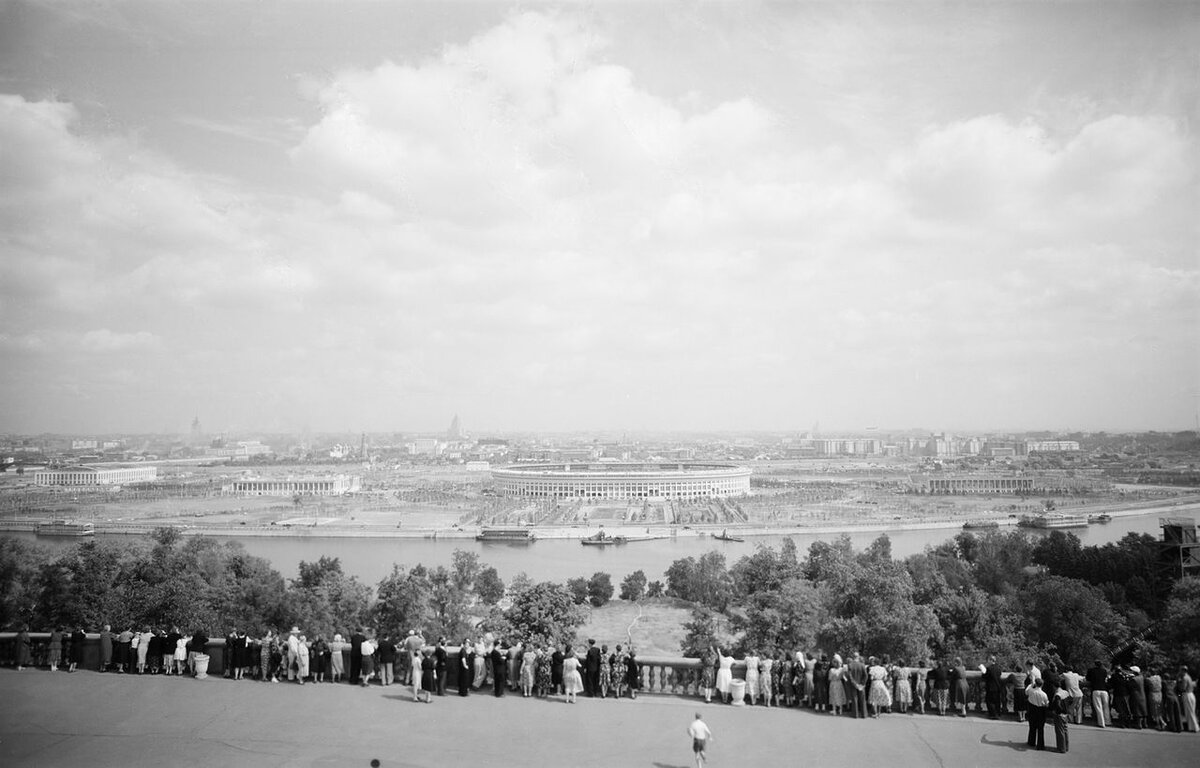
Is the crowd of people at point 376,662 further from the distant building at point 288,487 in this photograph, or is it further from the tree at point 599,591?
the distant building at point 288,487

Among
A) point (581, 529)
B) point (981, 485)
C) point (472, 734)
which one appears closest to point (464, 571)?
point (472, 734)

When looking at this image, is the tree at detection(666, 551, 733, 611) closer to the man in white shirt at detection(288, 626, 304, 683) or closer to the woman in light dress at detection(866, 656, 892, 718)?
the woman in light dress at detection(866, 656, 892, 718)

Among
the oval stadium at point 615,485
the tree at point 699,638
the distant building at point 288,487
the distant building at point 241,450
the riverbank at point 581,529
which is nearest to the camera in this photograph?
the tree at point 699,638

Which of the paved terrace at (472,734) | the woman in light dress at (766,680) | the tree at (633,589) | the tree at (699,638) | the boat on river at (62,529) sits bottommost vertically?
the tree at (633,589)

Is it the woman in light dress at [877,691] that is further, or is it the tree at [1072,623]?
the tree at [1072,623]

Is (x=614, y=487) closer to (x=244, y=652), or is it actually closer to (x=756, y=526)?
(x=756, y=526)

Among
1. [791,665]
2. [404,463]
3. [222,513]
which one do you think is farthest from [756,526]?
[404,463]

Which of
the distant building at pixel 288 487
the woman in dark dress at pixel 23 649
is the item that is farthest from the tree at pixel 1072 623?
the distant building at pixel 288 487

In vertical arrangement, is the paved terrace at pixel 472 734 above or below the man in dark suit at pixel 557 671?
below
